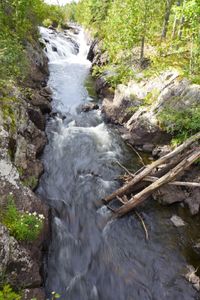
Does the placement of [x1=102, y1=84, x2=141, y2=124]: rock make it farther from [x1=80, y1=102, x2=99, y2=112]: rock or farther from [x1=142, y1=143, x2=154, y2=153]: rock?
[x1=142, y1=143, x2=154, y2=153]: rock

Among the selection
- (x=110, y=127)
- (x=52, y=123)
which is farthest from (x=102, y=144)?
(x=52, y=123)

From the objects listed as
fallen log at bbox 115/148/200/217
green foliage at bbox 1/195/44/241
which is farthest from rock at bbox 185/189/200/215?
green foliage at bbox 1/195/44/241

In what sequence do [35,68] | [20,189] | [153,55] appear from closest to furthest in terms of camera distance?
[20,189]
[153,55]
[35,68]

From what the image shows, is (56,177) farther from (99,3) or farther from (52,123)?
(99,3)

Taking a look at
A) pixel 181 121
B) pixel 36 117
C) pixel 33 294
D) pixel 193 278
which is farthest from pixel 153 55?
pixel 33 294

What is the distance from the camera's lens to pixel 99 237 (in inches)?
360

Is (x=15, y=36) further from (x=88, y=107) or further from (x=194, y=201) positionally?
(x=194, y=201)

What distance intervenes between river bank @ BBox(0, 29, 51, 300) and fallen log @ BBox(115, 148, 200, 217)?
2.88 m

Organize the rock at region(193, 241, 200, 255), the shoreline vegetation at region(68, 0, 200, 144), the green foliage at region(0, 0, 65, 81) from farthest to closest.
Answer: the shoreline vegetation at region(68, 0, 200, 144)
the green foliage at region(0, 0, 65, 81)
the rock at region(193, 241, 200, 255)

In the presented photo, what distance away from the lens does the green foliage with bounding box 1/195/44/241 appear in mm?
6867

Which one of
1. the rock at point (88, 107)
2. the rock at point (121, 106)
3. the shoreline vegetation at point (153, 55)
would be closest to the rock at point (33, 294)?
the shoreline vegetation at point (153, 55)

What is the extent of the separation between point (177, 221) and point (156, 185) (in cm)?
182

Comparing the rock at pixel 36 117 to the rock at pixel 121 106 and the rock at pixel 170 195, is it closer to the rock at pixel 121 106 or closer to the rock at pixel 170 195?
the rock at pixel 121 106

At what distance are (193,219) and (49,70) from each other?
2079cm
